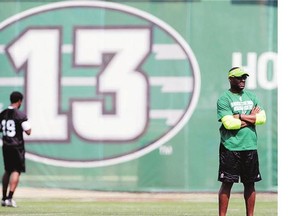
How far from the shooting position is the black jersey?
47.3 ft

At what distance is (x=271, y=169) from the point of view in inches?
707

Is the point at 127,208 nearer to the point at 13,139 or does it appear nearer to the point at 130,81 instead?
the point at 13,139

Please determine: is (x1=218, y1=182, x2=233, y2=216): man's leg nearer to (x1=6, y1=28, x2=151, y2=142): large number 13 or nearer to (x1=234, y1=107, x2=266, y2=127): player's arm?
(x1=234, y1=107, x2=266, y2=127): player's arm

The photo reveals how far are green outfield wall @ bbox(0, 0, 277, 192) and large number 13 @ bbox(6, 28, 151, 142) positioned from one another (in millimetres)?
19

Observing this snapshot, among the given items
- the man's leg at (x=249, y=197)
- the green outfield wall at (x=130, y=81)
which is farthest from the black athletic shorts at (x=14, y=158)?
the man's leg at (x=249, y=197)

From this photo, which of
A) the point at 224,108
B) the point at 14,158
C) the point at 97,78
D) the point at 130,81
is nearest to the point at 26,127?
the point at 14,158

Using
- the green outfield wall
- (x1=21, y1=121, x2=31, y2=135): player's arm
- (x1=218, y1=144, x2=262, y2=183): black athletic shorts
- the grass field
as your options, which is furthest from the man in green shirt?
the green outfield wall

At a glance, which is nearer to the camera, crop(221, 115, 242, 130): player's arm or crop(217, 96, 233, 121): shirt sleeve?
crop(221, 115, 242, 130): player's arm

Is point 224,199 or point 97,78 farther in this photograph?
point 97,78

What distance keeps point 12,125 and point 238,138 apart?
5.21m

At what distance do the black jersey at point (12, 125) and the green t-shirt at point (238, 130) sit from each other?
4.94m

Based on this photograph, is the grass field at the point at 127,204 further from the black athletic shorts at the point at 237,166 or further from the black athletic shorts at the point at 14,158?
the black athletic shorts at the point at 237,166

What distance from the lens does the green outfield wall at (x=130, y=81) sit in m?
18.1

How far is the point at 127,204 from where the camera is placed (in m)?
15.6
